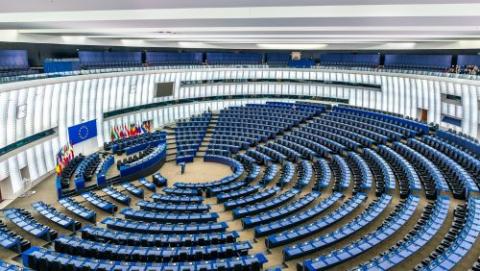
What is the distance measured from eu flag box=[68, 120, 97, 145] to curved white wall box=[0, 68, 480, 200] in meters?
0.49

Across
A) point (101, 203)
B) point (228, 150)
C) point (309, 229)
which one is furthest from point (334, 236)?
point (228, 150)

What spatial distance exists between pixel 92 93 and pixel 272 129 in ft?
54.8

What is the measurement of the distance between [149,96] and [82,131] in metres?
9.67

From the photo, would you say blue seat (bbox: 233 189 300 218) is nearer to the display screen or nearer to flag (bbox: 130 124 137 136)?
flag (bbox: 130 124 137 136)

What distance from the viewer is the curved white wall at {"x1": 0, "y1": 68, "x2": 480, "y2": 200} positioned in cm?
2320

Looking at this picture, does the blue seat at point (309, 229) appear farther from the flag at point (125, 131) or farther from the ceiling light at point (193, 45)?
the ceiling light at point (193, 45)

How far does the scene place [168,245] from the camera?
14688 millimetres

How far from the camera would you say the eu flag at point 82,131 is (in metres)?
28.3

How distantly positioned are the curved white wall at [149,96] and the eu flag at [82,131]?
19.3 inches

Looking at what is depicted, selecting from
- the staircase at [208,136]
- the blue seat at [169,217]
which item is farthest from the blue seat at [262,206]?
the staircase at [208,136]

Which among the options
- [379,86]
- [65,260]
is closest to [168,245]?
[65,260]

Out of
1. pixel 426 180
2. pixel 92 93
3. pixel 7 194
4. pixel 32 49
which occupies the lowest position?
pixel 7 194

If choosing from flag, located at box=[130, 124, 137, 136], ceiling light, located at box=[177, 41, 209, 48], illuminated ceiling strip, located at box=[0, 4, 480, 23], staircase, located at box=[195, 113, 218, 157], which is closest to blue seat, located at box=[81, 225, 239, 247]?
illuminated ceiling strip, located at box=[0, 4, 480, 23]

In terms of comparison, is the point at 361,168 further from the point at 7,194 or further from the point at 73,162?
the point at 7,194
